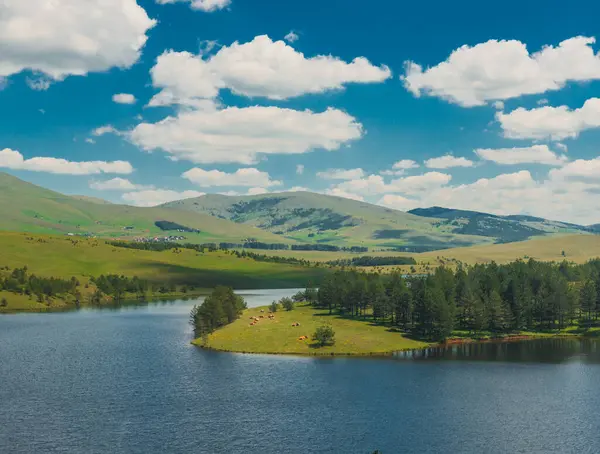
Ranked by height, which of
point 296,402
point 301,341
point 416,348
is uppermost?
point 301,341

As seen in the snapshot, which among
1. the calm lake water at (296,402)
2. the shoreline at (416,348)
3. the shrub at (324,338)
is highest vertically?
the shrub at (324,338)

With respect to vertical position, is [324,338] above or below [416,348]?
above

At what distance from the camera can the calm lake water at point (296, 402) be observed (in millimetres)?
90625

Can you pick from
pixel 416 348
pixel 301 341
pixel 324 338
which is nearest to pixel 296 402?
pixel 324 338

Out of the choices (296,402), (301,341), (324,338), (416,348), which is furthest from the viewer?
(301,341)

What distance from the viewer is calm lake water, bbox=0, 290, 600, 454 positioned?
90.6m

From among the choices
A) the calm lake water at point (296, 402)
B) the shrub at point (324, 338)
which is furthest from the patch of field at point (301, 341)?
the calm lake water at point (296, 402)

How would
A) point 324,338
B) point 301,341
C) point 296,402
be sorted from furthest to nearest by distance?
1. point 301,341
2. point 324,338
3. point 296,402

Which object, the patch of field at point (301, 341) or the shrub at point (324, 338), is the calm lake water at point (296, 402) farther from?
the shrub at point (324, 338)

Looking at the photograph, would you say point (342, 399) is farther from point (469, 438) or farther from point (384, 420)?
point (469, 438)

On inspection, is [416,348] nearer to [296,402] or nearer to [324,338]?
[324,338]

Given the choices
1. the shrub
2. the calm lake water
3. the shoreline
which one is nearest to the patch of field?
the shoreline

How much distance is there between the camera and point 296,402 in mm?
111375

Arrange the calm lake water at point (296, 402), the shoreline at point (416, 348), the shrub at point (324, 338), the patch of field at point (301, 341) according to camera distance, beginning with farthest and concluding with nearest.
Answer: the shrub at point (324, 338)
the patch of field at point (301, 341)
the shoreline at point (416, 348)
the calm lake water at point (296, 402)
